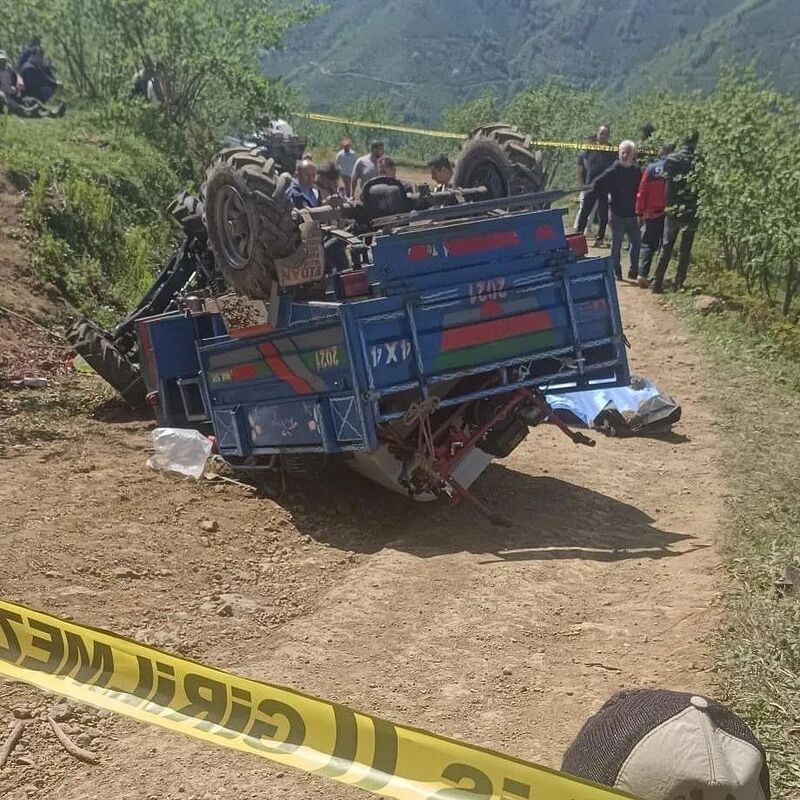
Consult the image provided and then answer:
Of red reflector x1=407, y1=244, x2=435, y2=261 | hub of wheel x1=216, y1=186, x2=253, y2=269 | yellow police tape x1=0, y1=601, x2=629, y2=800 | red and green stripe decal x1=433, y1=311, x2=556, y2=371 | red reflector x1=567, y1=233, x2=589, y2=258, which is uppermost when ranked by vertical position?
hub of wheel x1=216, y1=186, x2=253, y2=269

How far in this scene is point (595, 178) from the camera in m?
15.3

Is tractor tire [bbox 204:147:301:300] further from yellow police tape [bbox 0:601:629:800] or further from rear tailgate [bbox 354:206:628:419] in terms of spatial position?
yellow police tape [bbox 0:601:629:800]

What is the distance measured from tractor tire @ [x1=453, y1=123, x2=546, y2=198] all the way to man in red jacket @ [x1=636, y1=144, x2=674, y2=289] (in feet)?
18.2

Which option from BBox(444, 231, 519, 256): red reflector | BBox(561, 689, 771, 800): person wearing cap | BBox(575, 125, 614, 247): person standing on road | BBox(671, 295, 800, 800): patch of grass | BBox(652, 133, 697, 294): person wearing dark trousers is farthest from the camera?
BBox(575, 125, 614, 247): person standing on road

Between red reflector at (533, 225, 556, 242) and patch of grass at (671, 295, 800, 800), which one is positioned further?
red reflector at (533, 225, 556, 242)

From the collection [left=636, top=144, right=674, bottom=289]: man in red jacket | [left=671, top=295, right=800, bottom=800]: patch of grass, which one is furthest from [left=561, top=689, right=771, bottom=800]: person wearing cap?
[left=636, top=144, right=674, bottom=289]: man in red jacket

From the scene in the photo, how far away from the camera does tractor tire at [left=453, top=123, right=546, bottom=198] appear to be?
25.6ft

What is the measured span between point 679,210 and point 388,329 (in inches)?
335

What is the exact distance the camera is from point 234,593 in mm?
5664

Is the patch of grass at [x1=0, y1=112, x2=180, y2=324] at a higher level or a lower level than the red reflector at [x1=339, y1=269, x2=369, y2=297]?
higher

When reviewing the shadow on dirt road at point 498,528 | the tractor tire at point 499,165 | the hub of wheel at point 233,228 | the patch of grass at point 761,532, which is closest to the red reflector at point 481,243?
the hub of wheel at point 233,228

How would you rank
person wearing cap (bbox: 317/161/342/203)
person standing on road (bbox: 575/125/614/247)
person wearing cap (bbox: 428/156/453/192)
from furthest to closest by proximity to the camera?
1. person standing on road (bbox: 575/125/614/247)
2. person wearing cap (bbox: 317/161/342/203)
3. person wearing cap (bbox: 428/156/453/192)

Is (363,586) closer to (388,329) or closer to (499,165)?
(388,329)

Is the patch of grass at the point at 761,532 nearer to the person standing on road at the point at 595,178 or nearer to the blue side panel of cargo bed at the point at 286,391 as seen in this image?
the blue side panel of cargo bed at the point at 286,391
